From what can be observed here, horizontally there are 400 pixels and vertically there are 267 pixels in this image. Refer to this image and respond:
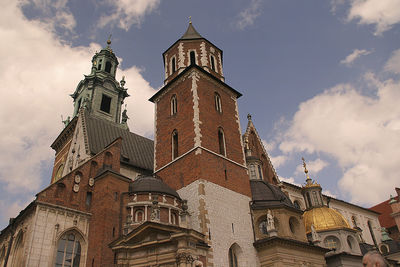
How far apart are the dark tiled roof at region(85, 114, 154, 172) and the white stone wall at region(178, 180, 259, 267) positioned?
749 centimetres

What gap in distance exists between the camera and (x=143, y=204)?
17766 millimetres

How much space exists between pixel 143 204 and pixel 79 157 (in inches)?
383

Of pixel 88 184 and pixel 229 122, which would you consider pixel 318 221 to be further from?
pixel 88 184

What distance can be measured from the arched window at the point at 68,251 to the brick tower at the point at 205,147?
5.94 meters

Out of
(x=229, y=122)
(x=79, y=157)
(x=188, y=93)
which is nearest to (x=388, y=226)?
(x=229, y=122)

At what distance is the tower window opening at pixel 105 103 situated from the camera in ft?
129

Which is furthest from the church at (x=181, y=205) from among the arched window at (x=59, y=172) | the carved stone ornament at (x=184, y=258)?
the arched window at (x=59, y=172)

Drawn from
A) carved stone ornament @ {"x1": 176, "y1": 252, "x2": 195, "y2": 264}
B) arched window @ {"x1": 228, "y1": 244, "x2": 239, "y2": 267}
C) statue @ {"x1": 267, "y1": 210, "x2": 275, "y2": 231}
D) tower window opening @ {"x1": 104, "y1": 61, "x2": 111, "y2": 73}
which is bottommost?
carved stone ornament @ {"x1": 176, "y1": 252, "x2": 195, "y2": 264}

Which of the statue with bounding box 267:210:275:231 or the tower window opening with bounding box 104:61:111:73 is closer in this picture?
the statue with bounding box 267:210:275:231

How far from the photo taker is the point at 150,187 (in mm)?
18391

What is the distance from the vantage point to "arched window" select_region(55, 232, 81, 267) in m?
16.8

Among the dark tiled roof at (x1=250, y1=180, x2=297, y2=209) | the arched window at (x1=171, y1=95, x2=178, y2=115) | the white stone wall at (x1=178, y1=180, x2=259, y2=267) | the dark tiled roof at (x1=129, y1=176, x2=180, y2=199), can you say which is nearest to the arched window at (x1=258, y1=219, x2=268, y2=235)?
the white stone wall at (x1=178, y1=180, x2=259, y2=267)

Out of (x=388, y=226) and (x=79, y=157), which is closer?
(x=79, y=157)

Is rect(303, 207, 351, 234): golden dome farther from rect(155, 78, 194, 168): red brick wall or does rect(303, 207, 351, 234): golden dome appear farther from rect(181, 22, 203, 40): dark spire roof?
rect(181, 22, 203, 40): dark spire roof
